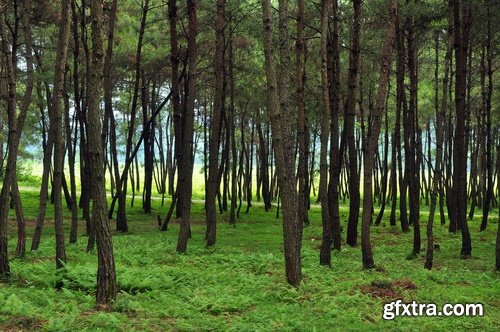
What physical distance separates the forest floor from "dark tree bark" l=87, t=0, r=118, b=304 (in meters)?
0.42

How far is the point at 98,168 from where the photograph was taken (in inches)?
299

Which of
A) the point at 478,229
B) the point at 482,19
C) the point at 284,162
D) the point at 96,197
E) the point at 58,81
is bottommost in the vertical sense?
the point at 478,229

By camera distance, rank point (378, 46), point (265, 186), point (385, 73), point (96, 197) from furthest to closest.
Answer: point (265, 186) < point (378, 46) < point (385, 73) < point (96, 197)

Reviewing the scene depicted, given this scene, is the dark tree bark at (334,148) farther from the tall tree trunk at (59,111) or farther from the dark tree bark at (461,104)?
the tall tree trunk at (59,111)

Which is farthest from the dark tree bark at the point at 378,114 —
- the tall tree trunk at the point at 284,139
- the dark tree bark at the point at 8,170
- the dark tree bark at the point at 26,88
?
the dark tree bark at the point at 26,88

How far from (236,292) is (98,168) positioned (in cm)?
350

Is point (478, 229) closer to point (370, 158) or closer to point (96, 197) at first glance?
point (370, 158)

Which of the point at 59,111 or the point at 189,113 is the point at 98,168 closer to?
the point at 59,111

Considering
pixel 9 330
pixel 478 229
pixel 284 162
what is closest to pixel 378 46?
pixel 478 229

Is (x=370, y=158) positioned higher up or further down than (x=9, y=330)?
higher up

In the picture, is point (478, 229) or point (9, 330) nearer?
point (9, 330)

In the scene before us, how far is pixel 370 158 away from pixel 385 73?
201 cm

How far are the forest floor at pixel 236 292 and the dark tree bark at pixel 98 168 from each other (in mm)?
424

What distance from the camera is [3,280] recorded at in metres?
9.50
